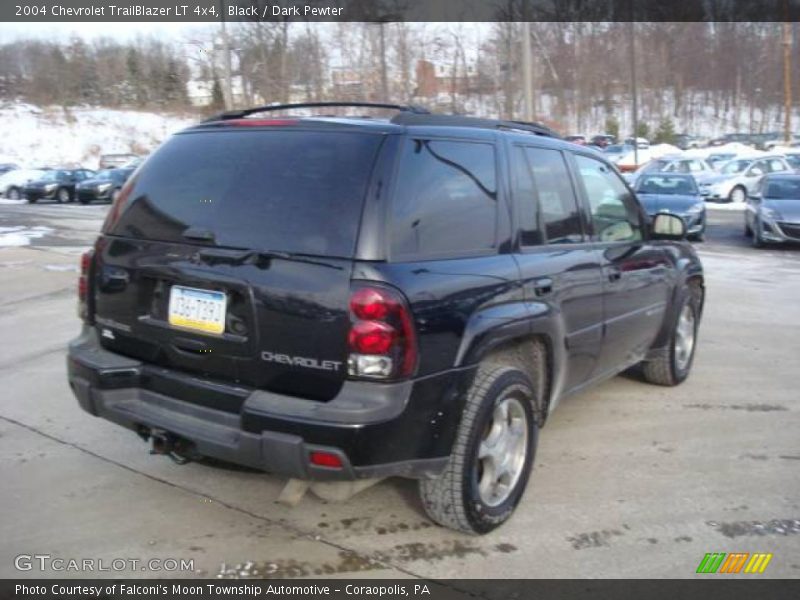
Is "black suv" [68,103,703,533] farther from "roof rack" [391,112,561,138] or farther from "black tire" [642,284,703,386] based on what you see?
"black tire" [642,284,703,386]

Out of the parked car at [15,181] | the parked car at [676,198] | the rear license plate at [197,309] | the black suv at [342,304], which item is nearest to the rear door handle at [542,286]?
the black suv at [342,304]

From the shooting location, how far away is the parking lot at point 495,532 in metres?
3.26

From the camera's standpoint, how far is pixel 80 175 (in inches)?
1364

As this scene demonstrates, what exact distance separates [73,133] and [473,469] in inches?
2573

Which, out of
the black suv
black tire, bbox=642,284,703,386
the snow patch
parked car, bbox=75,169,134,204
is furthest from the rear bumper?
parked car, bbox=75,169,134,204

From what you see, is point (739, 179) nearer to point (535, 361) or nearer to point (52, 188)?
point (535, 361)

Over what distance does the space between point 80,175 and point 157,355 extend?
114ft

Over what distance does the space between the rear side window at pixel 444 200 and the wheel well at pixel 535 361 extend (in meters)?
0.52

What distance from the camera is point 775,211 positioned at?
15.0m

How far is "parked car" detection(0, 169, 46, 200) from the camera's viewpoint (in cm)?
3512

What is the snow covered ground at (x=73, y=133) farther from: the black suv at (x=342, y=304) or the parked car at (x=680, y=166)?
the black suv at (x=342, y=304)

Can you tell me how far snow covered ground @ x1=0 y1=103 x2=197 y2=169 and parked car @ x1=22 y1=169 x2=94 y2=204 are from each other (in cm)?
A: 2523

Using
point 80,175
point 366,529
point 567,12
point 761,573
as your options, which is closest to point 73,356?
point 366,529

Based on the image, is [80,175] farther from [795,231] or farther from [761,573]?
[761,573]
